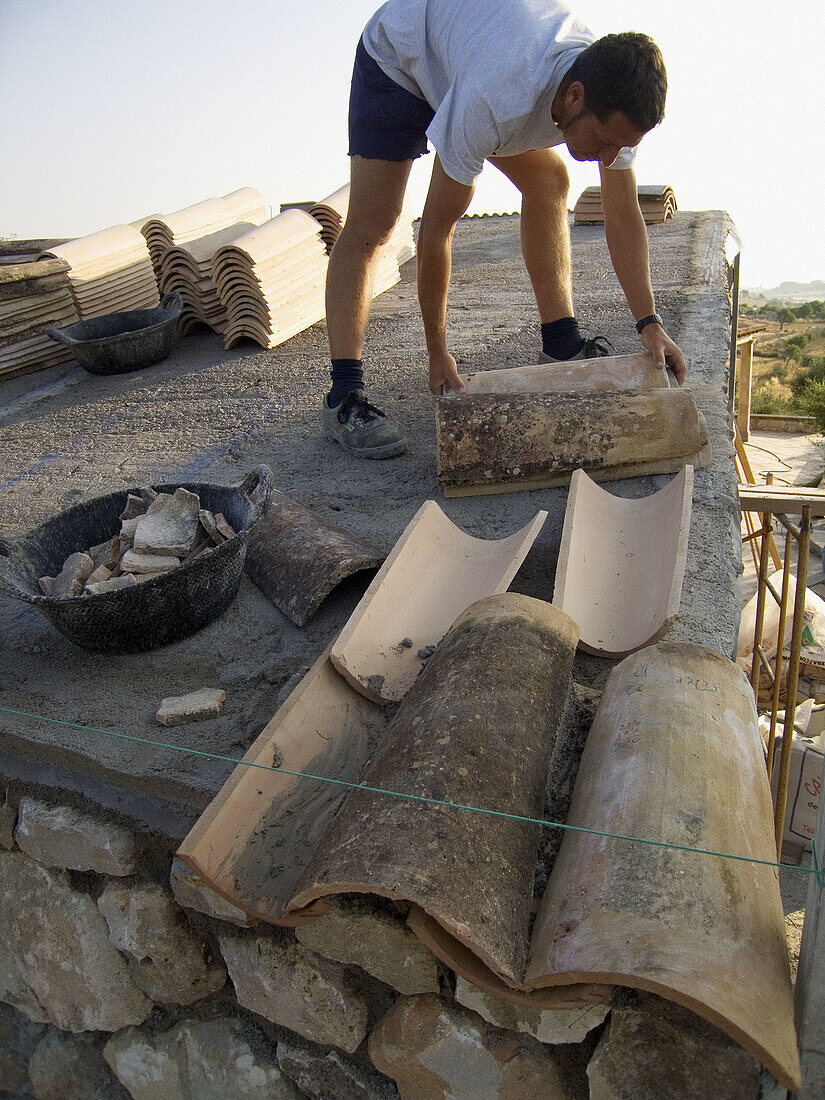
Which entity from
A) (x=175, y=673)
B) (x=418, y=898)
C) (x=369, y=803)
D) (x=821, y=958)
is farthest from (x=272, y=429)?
(x=821, y=958)

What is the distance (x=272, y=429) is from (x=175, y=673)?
1986 millimetres

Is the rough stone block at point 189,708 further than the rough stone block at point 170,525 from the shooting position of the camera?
No

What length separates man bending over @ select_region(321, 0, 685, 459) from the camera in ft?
8.54

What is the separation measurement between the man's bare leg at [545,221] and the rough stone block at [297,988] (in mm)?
3125

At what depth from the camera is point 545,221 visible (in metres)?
3.74

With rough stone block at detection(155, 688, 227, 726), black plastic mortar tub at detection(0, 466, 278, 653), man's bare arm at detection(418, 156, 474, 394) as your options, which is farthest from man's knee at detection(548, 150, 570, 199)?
rough stone block at detection(155, 688, 227, 726)

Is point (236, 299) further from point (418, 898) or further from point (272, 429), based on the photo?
point (418, 898)

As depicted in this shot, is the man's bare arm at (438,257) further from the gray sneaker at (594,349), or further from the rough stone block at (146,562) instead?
the rough stone block at (146,562)

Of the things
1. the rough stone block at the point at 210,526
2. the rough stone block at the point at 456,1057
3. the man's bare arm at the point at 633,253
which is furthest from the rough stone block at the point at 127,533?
the man's bare arm at the point at 633,253

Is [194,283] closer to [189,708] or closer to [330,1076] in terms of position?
[189,708]

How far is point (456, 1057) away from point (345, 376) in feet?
9.08

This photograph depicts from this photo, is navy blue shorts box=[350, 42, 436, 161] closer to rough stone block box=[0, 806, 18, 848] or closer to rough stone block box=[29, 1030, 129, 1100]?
rough stone block box=[0, 806, 18, 848]

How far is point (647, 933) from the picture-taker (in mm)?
1165

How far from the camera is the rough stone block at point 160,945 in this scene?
6.23ft
